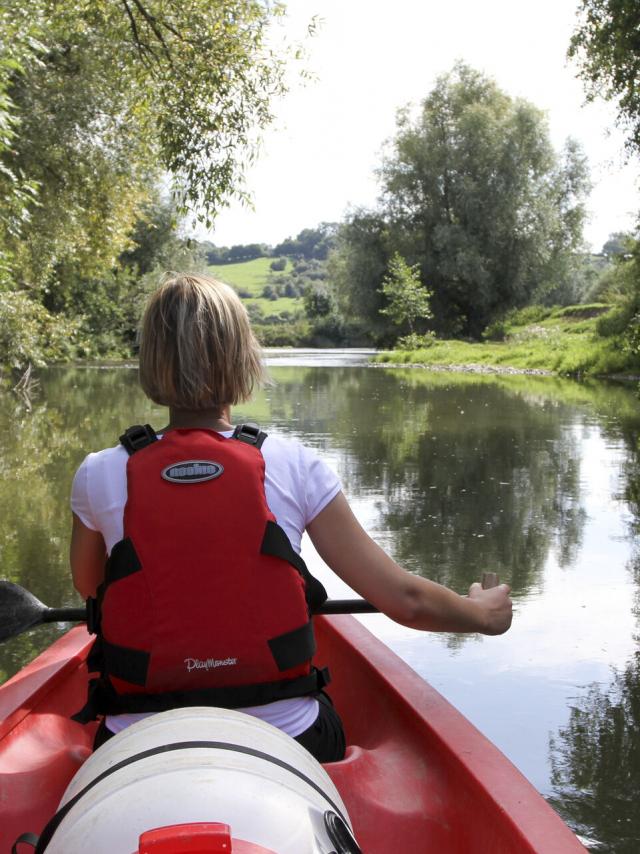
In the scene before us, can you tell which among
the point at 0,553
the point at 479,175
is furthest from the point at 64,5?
the point at 479,175

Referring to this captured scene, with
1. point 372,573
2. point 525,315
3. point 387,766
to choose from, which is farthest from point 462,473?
point 525,315

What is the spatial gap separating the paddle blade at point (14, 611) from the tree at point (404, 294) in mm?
34510

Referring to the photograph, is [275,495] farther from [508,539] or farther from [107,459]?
[508,539]

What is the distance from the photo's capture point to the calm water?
11.8 ft

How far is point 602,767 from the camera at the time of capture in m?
3.38

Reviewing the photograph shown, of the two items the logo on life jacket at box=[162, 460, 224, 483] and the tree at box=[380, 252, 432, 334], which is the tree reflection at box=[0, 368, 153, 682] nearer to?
the logo on life jacket at box=[162, 460, 224, 483]

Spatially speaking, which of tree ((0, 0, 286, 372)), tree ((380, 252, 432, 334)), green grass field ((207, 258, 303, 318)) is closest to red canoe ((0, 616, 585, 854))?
tree ((0, 0, 286, 372))

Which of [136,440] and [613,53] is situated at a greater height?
[613,53]

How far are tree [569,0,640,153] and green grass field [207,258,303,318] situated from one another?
8257 centimetres

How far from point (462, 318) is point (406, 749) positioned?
132 feet

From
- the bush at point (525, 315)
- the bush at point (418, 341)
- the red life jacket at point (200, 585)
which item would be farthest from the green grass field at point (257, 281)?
the red life jacket at point (200, 585)

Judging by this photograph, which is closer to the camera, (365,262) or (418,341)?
(418,341)

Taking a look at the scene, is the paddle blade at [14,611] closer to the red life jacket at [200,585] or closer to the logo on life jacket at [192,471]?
the red life jacket at [200,585]

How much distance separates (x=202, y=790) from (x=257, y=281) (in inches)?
5099
